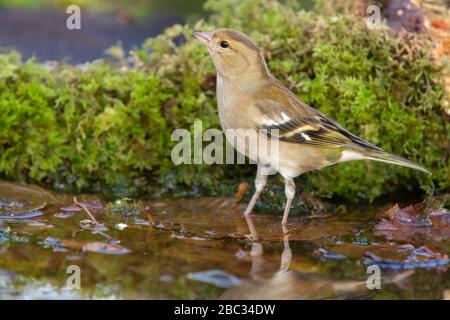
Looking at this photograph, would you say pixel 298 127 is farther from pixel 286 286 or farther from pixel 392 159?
pixel 286 286

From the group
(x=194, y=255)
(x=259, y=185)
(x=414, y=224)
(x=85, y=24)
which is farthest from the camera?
(x=85, y=24)

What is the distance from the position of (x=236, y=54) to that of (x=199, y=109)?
0.81 metres

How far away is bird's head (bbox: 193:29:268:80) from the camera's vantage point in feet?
18.5

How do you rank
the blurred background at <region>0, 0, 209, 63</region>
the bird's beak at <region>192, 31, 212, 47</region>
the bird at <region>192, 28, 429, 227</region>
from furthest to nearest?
the blurred background at <region>0, 0, 209, 63</region> → the bird's beak at <region>192, 31, 212, 47</region> → the bird at <region>192, 28, 429, 227</region>

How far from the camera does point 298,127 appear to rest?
18.0ft

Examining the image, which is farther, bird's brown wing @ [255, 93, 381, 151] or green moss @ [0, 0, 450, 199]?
green moss @ [0, 0, 450, 199]

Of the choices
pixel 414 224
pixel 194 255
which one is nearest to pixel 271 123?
pixel 414 224

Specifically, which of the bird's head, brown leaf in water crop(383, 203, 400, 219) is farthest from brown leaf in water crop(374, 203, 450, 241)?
the bird's head

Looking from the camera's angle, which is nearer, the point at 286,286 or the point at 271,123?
the point at 286,286

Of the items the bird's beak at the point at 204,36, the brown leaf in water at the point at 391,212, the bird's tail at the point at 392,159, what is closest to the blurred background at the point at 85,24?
the bird's beak at the point at 204,36

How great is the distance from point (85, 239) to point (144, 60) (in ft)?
8.83

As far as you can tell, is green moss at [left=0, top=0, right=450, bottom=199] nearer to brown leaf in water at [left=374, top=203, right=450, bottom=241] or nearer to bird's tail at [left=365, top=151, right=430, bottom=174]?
bird's tail at [left=365, top=151, right=430, bottom=174]
